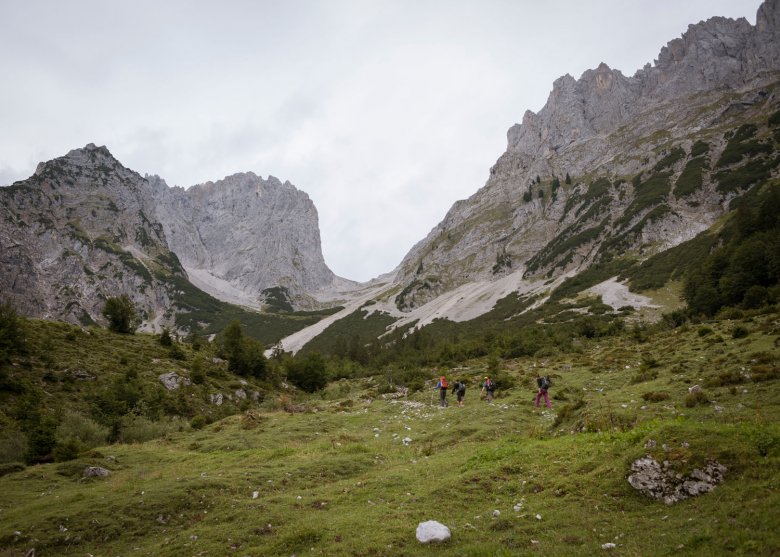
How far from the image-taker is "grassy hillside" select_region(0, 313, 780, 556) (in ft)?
28.1

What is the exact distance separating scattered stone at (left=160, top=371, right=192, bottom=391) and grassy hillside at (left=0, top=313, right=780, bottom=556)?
804 inches

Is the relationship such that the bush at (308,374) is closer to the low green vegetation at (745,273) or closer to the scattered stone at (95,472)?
the scattered stone at (95,472)

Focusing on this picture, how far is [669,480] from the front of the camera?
9.52m

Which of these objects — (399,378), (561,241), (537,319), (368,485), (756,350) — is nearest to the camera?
(368,485)

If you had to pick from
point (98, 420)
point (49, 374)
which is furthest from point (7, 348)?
point (98, 420)

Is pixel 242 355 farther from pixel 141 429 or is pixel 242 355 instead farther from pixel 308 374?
pixel 141 429

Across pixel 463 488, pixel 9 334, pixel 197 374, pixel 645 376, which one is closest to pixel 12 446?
pixel 9 334

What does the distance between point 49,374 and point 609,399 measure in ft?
145

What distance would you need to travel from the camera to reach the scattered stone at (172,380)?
4209 cm

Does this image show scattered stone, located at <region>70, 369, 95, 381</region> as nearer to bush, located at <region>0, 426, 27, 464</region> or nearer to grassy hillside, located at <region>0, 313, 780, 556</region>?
bush, located at <region>0, 426, 27, 464</region>

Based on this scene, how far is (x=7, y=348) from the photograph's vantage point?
36.6m

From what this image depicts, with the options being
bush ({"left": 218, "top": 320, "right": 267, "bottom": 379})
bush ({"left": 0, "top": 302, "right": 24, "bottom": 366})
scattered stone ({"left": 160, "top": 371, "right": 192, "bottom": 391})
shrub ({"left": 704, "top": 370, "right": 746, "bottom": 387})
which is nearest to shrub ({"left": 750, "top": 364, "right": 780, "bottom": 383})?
shrub ({"left": 704, "top": 370, "right": 746, "bottom": 387})

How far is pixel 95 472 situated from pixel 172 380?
27.6 meters

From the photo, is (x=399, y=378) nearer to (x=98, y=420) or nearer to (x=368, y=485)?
(x=98, y=420)
